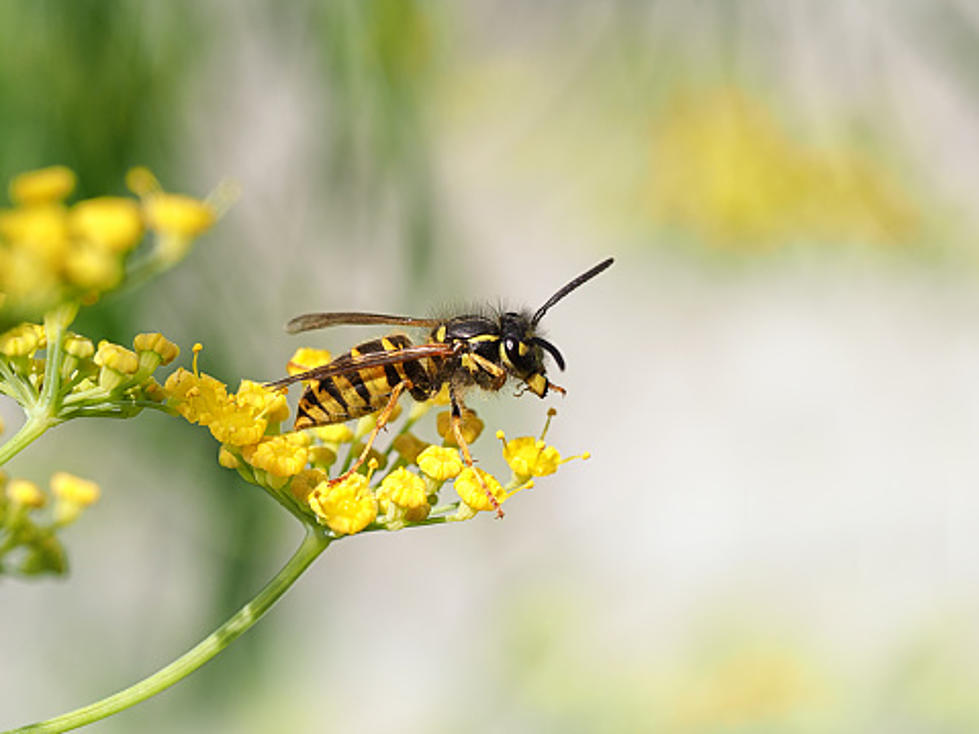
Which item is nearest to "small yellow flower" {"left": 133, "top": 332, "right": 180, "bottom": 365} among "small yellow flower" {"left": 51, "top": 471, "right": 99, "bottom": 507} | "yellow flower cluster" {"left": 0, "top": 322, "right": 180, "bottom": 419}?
"yellow flower cluster" {"left": 0, "top": 322, "right": 180, "bottom": 419}

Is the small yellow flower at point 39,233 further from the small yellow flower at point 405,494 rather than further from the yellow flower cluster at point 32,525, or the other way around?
the small yellow flower at point 405,494

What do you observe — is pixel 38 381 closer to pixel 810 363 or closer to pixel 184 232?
pixel 184 232

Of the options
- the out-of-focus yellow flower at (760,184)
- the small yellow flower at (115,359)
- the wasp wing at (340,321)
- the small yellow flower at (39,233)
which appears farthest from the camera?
the out-of-focus yellow flower at (760,184)

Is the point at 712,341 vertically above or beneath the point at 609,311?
beneath

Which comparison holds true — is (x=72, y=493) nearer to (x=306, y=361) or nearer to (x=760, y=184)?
(x=306, y=361)

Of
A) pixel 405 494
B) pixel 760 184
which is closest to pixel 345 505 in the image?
pixel 405 494

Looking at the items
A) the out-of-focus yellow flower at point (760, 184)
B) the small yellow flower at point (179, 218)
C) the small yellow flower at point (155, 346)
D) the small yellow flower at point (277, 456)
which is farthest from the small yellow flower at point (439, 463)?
the out-of-focus yellow flower at point (760, 184)

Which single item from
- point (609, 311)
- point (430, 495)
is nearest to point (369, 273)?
point (430, 495)
